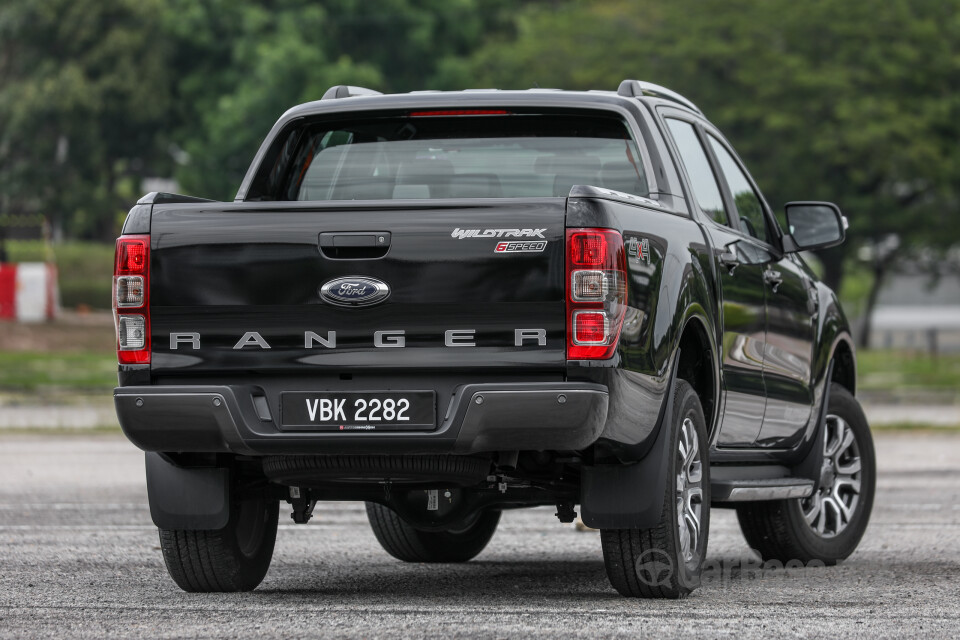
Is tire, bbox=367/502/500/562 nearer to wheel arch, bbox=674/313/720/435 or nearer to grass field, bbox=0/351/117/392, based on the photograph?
wheel arch, bbox=674/313/720/435

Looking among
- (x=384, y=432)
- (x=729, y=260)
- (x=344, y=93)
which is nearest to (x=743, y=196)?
(x=729, y=260)

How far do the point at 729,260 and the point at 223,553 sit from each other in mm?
2414

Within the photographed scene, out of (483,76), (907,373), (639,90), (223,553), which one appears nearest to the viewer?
(223,553)

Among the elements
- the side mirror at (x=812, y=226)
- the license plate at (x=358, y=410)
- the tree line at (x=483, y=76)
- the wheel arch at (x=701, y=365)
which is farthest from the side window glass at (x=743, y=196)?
the tree line at (x=483, y=76)

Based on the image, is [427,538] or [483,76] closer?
[427,538]

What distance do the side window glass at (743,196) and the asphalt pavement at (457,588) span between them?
1584mm

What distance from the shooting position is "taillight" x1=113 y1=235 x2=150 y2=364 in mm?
6582

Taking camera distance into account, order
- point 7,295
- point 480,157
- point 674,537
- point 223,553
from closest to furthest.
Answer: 1. point 674,537
2. point 223,553
3. point 480,157
4. point 7,295

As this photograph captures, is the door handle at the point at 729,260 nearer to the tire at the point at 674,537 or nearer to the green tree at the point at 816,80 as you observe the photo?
the tire at the point at 674,537

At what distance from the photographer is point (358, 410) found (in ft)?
20.9

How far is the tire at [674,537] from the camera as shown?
6.73 metres

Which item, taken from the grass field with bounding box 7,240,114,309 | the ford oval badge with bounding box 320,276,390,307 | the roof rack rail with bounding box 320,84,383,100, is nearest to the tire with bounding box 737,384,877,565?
the roof rack rail with bounding box 320,84,383,100

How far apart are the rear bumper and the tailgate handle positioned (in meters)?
0.55

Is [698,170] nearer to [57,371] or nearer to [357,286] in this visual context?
[357,286]
